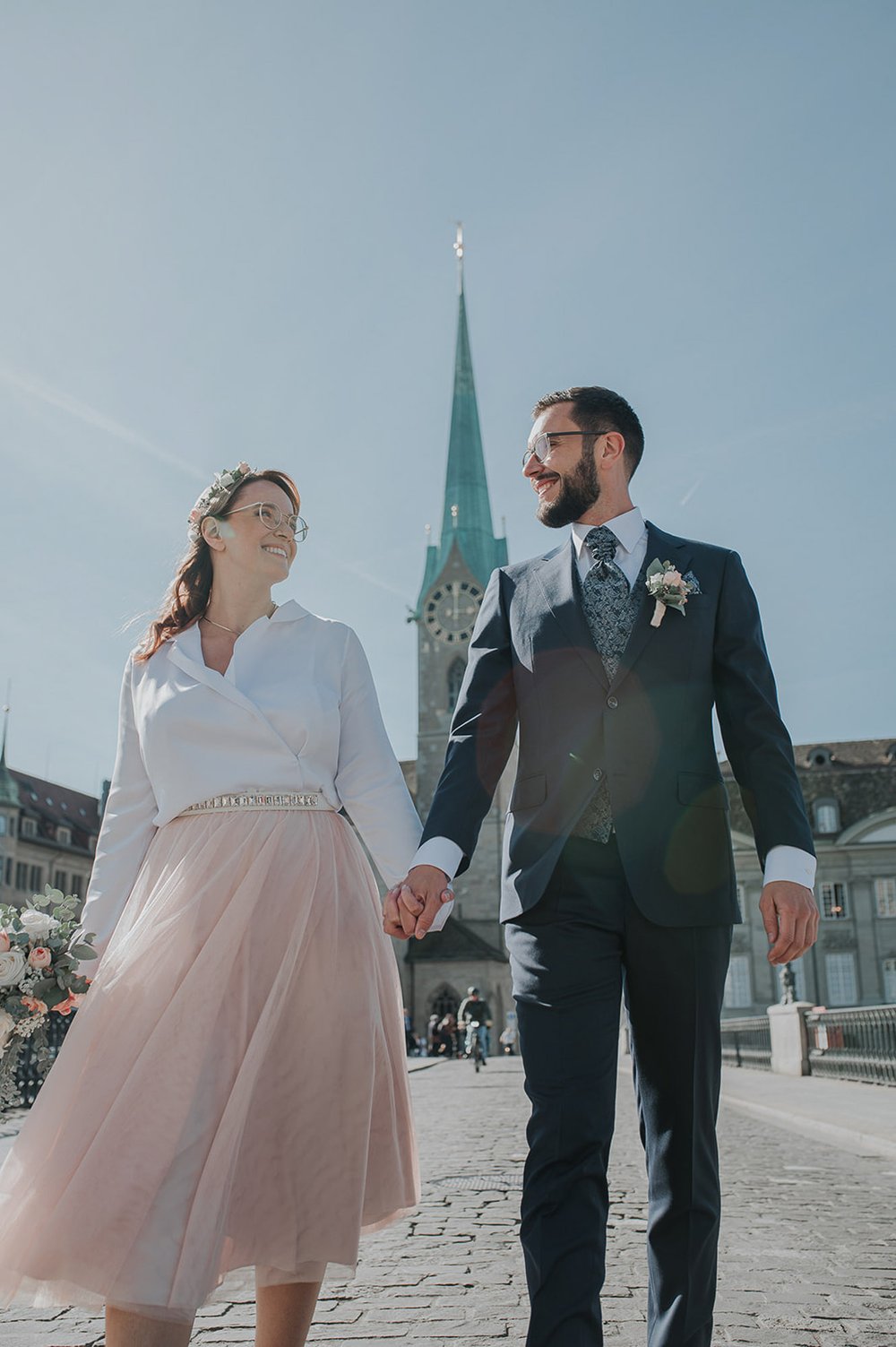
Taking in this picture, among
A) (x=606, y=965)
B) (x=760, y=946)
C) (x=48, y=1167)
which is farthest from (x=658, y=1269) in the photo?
(x=760, y=946)

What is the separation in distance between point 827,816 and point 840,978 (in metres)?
7.80

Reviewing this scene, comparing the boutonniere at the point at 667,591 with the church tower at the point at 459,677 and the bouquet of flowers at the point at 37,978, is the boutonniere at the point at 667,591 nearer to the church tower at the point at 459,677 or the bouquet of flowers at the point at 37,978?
the bouquet of flowers at the point at 37,978

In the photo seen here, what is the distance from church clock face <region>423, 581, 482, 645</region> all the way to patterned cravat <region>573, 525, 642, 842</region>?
2619 inches

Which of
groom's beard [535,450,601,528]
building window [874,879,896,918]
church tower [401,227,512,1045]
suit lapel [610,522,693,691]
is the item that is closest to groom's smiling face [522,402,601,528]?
groom's beard [535,450,601,528]

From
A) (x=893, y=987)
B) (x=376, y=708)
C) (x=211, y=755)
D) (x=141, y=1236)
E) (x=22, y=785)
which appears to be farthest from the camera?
(x=22, y=785)

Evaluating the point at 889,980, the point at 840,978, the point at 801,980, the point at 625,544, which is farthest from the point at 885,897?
the point at 625,544

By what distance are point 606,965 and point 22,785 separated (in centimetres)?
6106

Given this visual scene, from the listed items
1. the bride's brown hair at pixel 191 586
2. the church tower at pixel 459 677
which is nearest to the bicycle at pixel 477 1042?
the church tower at pixel 459 677

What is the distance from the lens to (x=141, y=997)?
125 inches

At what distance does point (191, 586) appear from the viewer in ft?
13.4

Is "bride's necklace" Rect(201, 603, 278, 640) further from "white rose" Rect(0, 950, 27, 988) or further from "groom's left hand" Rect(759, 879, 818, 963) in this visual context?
"groom's left hand" Rect(759, 879, 818, 963)

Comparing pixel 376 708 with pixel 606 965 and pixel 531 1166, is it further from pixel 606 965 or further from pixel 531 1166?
pixel 531 1166

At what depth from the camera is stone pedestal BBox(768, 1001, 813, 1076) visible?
925 inches

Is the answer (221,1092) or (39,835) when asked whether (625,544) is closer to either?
(221,1092)
